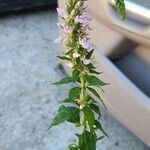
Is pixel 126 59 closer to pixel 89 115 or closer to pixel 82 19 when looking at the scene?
pixel 89 115

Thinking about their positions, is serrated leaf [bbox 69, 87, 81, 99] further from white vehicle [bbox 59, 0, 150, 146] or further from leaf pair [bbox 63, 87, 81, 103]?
white vehicle [bbox 59, 0, 150, 146]

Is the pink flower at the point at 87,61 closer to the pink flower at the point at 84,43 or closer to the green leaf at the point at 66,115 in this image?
the pink flower at the point at 84,43

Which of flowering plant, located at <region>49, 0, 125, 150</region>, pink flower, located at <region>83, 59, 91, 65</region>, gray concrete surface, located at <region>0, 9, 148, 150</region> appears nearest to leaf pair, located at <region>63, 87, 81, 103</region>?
flowering plant, located at <region>49, 0, 125, 150</region>

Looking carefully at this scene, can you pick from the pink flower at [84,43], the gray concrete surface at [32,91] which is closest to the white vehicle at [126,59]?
the gray concrete surface at [32,91]

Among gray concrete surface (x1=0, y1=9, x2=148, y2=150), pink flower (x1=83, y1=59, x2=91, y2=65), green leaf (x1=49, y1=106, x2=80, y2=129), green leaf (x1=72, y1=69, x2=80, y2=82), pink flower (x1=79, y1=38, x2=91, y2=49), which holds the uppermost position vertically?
pink flower (x1=79, y1=38, x2=91, y2=49)

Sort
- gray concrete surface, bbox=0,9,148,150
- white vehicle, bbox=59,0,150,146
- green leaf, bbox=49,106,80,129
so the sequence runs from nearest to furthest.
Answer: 1. green leaf, bbox=49,106,80,129
2. white vehicle, bbox=59,0,150,146
3. gray concrete surface, bbox=0,9,148,150

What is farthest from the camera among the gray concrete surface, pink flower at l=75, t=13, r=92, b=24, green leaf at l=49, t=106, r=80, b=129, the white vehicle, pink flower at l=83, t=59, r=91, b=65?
the gray concrete surface

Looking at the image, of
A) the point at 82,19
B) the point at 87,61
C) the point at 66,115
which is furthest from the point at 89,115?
the point at 82,19

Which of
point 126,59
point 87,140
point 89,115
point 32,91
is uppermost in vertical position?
point 89,115
